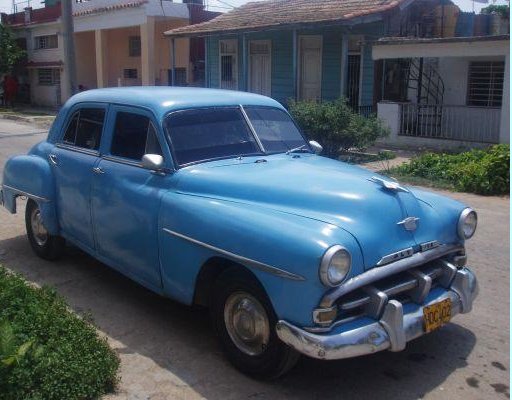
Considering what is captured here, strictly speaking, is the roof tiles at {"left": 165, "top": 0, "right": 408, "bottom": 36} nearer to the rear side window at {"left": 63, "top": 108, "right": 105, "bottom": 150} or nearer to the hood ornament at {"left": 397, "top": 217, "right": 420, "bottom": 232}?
the rear side window at {"left": 63, "top": 108, "right": 105, "bottom": 150}

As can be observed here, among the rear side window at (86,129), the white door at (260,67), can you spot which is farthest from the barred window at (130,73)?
the rear side window at (86,129)

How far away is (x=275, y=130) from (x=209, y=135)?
0.68m

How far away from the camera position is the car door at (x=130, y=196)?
4.34 meters

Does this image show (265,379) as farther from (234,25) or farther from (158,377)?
(234,25)

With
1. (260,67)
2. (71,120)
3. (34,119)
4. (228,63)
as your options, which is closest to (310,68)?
(260,67)

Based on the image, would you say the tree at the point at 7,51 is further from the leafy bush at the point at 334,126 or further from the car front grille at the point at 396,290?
the car front grille at the point at 396,290

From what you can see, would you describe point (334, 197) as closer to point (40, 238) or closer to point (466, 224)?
point (466, 224)

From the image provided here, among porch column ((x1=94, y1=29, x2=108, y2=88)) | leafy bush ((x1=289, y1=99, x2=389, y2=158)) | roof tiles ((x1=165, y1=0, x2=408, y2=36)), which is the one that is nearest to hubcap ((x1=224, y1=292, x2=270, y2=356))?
leafy bush ((x1=289, y1=99, x2=389, y2=158))

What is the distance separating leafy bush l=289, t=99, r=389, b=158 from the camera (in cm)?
1229

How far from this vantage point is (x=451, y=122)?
14.7 metres

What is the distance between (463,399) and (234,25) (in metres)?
16.4

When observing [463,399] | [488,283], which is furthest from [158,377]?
[488,283]

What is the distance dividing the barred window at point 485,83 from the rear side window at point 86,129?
12.2m

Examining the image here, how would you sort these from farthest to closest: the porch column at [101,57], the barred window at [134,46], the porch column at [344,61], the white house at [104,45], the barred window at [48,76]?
1. the barred window at [48,76]
2. the barred window at [134,46]
3. the porch column at [101,57]
4. the white house at [104,45]
5. the porch column at [344,61]
